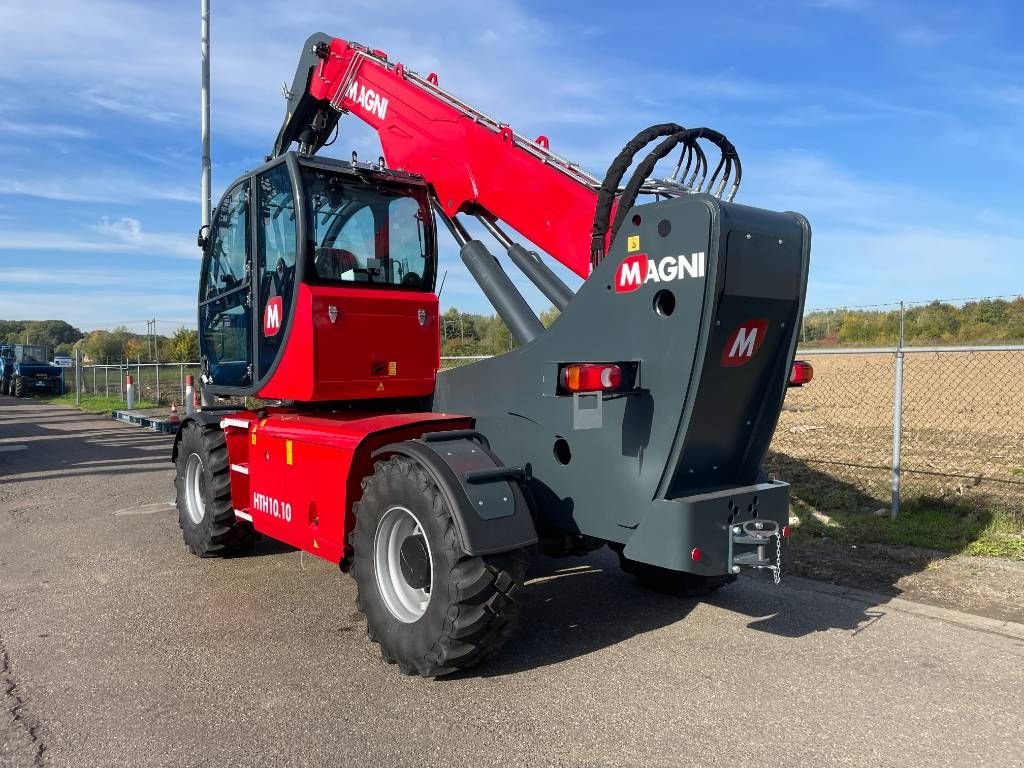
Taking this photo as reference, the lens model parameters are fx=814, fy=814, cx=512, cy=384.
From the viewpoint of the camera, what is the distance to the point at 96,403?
27.1 meters

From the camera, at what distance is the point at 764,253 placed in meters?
3.73

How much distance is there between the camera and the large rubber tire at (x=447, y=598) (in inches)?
152

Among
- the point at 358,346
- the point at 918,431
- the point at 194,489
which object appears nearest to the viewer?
the point at 358,346

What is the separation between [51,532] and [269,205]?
4.13 m

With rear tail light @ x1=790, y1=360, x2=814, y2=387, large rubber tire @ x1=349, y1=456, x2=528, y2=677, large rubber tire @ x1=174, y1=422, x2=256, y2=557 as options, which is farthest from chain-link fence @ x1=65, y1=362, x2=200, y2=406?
rear tail light @ x1=790, y1=360, x2=814, y2=387

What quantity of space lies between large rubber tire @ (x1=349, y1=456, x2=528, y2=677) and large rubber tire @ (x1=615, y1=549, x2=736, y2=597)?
4.35 feet

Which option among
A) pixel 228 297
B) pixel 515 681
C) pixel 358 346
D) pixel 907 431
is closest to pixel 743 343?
pixel 515 681

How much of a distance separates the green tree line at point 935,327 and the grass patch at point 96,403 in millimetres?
18839

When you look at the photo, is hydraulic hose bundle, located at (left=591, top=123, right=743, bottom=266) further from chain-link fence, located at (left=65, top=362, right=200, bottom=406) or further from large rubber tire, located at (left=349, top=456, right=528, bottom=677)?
chain-link fence, located at (left=65, top=362, right=200, bottom=406)

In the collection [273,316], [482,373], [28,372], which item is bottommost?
[28,372]

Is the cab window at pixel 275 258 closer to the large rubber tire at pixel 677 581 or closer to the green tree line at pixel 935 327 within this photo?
the large rubber tire at pixel 677 581

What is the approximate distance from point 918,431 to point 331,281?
1033cm

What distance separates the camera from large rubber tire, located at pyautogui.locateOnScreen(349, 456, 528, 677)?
3850 millimetres

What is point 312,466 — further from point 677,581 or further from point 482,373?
point 677,581
